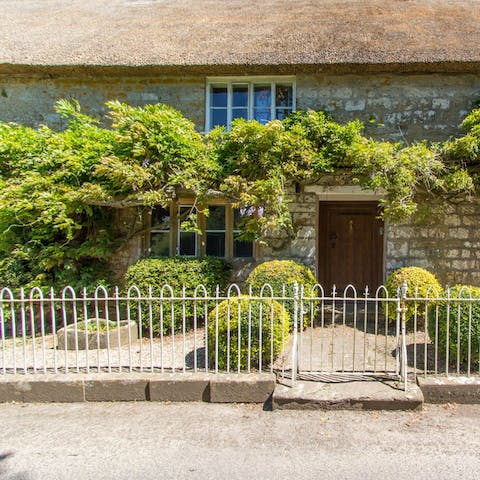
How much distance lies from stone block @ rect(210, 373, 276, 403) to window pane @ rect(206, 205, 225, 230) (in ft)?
13.4

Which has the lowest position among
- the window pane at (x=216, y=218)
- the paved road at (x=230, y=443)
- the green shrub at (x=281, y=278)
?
the paved road at (x=230, y=443)

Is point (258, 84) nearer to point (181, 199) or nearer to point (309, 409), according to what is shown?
point (181, 199)

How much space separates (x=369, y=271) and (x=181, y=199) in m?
4.17

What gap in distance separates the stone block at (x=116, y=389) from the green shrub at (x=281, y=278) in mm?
2347

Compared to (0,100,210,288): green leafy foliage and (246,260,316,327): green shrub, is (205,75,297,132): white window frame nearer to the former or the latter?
(0,100,210,288): green leafy foliage

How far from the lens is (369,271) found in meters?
7.81

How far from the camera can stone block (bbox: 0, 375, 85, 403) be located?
12.6ft

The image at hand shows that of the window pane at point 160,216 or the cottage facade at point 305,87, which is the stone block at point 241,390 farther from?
the window pane at point 160,216

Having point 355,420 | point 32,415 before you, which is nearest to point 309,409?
point 355,420

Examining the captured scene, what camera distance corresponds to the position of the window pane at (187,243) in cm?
752

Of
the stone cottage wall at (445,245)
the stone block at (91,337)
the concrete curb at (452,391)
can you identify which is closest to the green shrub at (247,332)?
the concrete curb at (452,391)

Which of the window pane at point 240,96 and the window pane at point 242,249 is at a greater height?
the window pane at point 240,96

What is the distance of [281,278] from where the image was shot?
5758 millimetres

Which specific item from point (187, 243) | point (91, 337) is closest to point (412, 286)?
point (187, 243)
